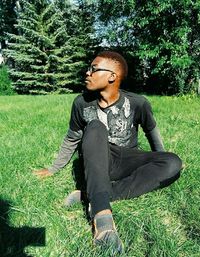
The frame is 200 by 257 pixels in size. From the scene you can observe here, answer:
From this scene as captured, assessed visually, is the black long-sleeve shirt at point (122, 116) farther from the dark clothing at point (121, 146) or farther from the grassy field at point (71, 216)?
the grassy field at point (71, 216)

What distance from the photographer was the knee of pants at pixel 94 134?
149 inches

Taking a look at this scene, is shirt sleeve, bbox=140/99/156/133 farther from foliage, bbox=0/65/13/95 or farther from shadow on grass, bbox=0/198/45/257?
foliage, bbox=0/65/13/95

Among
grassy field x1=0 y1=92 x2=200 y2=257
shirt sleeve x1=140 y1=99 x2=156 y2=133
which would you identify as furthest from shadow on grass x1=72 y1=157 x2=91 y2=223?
shirt sleeve x1=140 y1=99 x2=156 y2=133

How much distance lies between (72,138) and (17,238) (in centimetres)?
156

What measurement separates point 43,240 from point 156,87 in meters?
23.4

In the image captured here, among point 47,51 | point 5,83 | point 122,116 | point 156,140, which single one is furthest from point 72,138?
point 5,83

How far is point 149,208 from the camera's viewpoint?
3854mm

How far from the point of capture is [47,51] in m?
27.4

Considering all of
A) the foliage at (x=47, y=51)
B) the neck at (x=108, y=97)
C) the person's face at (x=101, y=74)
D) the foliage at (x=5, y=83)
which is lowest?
the foliage at (x=5, y=83)

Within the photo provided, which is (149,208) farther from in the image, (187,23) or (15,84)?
(15,84)

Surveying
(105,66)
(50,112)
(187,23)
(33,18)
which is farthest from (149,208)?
(33,18)

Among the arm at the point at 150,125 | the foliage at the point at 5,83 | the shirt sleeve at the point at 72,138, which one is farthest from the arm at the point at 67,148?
the foliage at the point at 5,83

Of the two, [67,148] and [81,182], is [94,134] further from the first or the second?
[81,182]

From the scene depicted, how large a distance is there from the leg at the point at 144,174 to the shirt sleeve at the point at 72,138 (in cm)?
64
